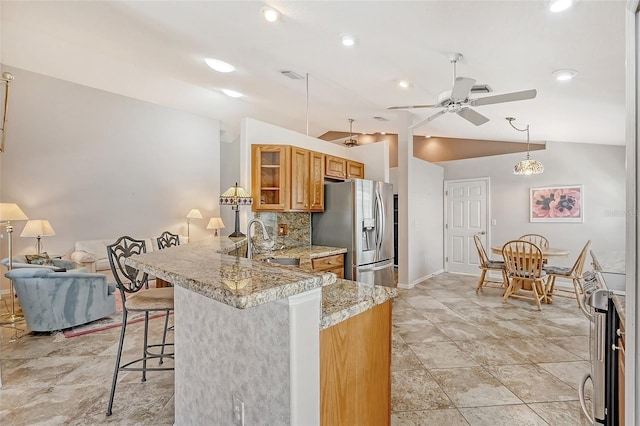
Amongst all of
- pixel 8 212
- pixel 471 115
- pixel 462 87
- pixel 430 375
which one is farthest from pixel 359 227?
pixel 8 212

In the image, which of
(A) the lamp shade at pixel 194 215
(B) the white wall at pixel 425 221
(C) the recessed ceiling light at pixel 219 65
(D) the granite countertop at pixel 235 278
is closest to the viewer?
(D) the granite countertop at pixel 235 278

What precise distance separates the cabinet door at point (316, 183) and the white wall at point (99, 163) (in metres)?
4.11

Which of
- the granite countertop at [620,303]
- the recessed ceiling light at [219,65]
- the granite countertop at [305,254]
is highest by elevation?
the recessed ceiling light at [219,65]

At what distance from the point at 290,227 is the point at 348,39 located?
2.39 m

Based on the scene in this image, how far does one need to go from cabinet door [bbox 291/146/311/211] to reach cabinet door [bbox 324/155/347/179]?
Result: 418 mm

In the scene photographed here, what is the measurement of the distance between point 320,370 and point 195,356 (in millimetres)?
708

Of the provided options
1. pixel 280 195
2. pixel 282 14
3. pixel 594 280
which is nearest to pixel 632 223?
pixel 594 280

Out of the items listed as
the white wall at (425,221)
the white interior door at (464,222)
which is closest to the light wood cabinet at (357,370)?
the white wall at (425,221)

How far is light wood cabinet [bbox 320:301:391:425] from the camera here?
1.11 m

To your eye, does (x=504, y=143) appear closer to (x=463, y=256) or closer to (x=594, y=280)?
(x=463, y=256)

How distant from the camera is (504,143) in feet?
20.4

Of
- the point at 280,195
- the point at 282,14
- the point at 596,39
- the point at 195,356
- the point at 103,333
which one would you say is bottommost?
the point at 103,333

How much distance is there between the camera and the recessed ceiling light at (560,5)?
5.71 ft

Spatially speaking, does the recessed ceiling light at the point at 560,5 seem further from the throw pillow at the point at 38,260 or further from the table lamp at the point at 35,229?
the table lamp at the point at 35,229
